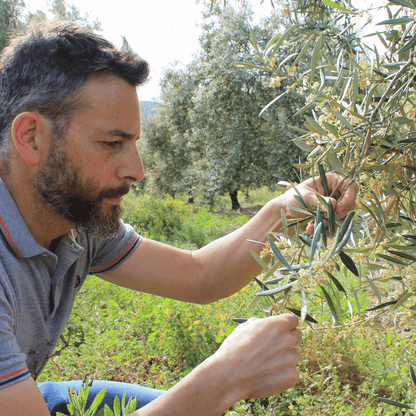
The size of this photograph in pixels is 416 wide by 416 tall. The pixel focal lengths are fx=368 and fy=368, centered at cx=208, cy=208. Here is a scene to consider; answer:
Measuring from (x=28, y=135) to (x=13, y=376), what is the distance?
776mm

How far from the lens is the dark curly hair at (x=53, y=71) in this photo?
1.27 m

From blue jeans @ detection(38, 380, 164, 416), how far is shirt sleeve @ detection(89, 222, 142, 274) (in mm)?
555

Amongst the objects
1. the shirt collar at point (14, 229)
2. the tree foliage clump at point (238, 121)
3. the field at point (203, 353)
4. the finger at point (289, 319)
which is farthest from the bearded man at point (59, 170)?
the tree foliage clump at point (238, 121)

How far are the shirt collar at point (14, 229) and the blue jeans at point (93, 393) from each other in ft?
2.54

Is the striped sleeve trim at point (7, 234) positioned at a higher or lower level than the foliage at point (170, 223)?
higher

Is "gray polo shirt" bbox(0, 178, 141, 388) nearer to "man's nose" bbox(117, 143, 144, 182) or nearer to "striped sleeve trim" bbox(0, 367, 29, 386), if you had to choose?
"striped sleeve trim" bbox(0, 367, 29, 386)

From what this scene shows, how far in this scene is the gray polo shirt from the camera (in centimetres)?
103

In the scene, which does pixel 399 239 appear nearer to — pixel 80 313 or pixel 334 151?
pixel 334 151

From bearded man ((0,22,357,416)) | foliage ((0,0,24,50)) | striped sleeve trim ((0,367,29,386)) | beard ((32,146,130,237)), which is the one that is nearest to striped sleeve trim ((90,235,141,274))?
bearded man ((0,22,357,416))

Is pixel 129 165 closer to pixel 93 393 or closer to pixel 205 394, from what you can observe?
pixel 205 394

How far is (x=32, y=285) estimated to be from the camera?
130cm

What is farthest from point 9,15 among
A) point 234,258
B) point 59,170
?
point 234,258

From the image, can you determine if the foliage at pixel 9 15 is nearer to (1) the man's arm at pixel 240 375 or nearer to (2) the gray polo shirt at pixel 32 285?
A: (2) the gray polo shirt at pixel 32 285

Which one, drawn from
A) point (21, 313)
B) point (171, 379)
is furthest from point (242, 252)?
point (171, 379)
